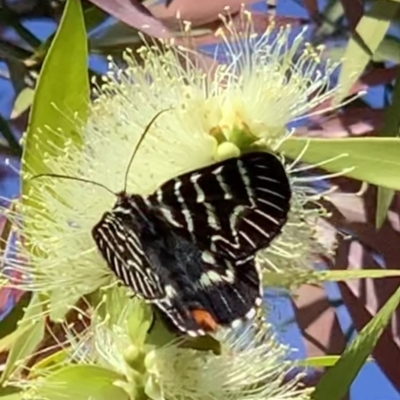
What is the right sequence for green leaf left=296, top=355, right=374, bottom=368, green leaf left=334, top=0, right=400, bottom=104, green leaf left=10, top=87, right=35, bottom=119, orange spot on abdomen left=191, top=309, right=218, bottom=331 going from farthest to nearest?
green leaf left=10, top=87, right=35, bottom=119
green leaf left=334, top=0, right=400, bottom=104
green leaf left=296, top=355, right=374, bottom=368
orange spot on abdomen left=191, top=309, right=218, bottom=331

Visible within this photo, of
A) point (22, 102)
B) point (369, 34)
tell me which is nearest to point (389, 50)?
point (369, 34)

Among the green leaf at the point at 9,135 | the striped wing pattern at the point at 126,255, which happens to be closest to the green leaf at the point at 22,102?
the green leaf at the point at 9,135

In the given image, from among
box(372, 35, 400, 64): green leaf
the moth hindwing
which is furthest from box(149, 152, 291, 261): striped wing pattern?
box(372, 35, 400, 64): green leaf

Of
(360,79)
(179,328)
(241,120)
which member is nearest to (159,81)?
(241,120)

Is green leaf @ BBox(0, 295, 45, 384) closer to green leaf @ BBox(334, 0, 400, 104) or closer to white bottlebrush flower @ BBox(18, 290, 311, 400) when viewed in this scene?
white bottlebrush flower @ BBox(18, 290, 311, 400)

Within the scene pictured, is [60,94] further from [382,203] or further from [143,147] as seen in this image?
[382,203]

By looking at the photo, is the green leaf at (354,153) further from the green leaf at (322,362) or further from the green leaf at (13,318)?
the green leaf at (13,318)
